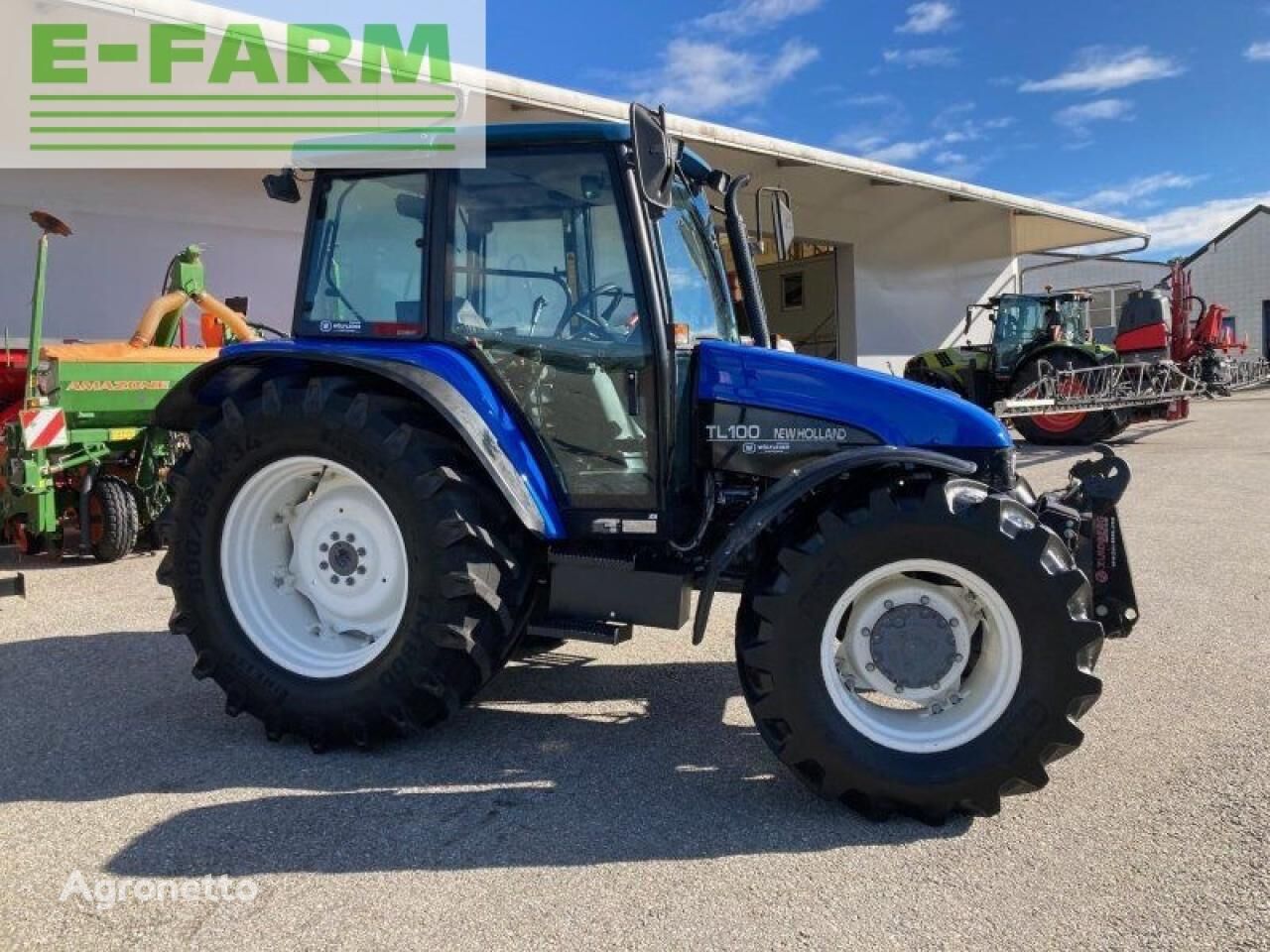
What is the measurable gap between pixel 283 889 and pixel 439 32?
29.2ft

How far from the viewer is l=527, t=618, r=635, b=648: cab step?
329 centimetres

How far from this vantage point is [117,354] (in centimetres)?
699

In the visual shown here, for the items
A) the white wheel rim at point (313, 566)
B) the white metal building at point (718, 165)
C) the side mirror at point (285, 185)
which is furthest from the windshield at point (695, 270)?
the white metal building at point (718, 165)

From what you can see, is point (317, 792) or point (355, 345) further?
point (355, 345)

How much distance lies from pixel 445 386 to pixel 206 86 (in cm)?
846

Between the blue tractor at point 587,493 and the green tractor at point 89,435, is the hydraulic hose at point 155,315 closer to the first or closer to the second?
the green tractor at point 89,435

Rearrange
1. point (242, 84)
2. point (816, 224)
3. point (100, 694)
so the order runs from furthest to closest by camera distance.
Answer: point (816, 224) → point (242, 84) → point (100, 694)

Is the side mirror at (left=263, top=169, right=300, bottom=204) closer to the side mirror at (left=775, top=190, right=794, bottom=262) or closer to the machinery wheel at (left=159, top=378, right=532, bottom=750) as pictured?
the machinery wheel at (left=159, top=378, right=532, bottom=750)

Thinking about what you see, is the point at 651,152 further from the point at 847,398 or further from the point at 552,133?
the point at 847,398

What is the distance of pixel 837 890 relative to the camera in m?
2.42

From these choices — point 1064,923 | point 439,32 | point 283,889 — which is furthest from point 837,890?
point 439,32

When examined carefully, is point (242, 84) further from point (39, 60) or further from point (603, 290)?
point (603, 290)

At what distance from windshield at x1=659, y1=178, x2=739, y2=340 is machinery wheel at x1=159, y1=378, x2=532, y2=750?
100cm

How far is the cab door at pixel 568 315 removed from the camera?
3.33m
